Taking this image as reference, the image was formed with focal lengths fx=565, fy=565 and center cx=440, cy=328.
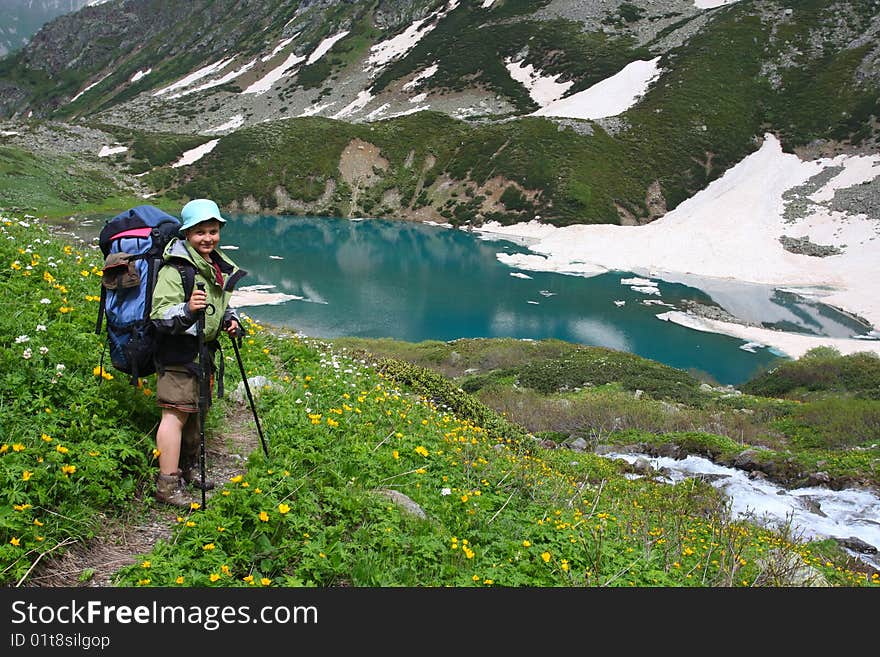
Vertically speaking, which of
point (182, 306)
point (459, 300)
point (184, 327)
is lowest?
point (459, 300)

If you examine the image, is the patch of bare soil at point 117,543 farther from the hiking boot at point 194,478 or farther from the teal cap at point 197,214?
the teal cap at point 197,214

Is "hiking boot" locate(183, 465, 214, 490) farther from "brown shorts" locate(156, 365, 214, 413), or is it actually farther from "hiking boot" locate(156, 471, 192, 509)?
"brown shorts" locate(156, 365, 214, 413)

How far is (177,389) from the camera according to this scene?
473cm

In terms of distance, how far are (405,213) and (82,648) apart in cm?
8865

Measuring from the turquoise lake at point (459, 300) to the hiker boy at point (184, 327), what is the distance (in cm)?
3468

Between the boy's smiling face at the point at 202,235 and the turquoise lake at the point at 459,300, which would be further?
the turquoise lake at the point at 459,300

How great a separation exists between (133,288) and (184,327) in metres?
0.63

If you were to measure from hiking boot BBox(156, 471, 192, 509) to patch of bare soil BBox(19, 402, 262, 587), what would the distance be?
7 cm

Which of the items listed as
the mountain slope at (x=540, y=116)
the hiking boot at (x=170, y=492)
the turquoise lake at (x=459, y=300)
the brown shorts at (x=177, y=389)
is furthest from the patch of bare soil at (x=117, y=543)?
the mountain slope at (x=540, y=116)

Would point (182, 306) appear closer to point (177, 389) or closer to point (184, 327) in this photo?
point (184, 327)

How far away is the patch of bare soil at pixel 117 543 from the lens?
382 centimetres

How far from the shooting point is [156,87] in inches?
7077

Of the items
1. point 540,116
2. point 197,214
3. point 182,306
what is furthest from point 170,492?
point 540,116

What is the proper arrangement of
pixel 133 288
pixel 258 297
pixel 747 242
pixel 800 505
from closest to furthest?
pixel 133 288, pixel 800 505, pixel 258 297, pixel 747 242
